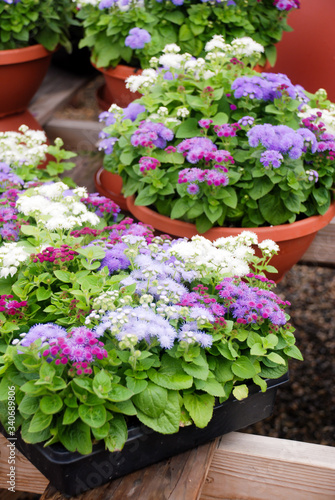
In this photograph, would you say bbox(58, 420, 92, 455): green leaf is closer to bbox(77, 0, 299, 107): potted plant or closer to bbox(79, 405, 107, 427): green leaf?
bbox(79, 405, 107, 427): green leaf

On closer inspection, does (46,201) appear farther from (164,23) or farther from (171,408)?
(164,23)

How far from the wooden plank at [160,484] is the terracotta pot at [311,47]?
6.65 ft

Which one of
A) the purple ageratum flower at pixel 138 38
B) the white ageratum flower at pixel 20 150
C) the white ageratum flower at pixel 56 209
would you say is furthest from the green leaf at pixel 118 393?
the purple ageratum flower at pixel 138 38

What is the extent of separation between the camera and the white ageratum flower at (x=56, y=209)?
147cm

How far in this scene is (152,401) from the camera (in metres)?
1.14

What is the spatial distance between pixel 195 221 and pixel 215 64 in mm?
623

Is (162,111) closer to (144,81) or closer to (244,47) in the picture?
(144,81)

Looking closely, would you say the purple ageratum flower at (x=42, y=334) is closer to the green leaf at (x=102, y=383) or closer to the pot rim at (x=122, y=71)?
the green leaf at (x=102, y=383)

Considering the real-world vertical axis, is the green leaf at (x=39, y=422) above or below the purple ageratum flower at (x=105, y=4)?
below

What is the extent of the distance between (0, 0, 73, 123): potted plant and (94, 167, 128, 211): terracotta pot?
1.65 feet

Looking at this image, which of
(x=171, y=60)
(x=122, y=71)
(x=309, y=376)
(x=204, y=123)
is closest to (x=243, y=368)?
(x=204, y=123)

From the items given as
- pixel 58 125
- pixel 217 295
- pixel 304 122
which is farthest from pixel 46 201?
pixel 58 125

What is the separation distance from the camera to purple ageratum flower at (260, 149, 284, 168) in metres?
1.68

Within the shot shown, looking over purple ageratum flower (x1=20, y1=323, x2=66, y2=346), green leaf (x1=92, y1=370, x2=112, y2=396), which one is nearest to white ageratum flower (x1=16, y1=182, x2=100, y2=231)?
purple ageratum flower (x1=20, y1=323, x2=66, y2=346)
